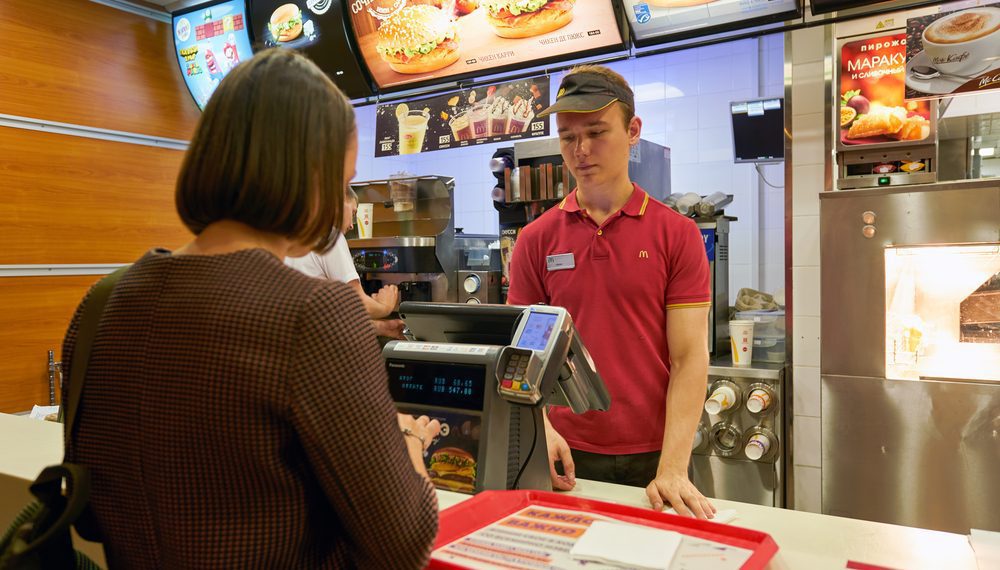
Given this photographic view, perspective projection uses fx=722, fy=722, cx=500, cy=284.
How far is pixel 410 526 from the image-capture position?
2.55ft

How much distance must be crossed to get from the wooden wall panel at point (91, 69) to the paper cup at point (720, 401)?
3778 millimetres

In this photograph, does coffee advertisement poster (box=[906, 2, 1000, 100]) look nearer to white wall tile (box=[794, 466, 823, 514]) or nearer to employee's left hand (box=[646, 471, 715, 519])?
white wall tile (box=[794, 466, 823, 514])

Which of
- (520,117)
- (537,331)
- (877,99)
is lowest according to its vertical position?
(537,331)

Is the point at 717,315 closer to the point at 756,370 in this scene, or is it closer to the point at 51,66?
the point at 756,370

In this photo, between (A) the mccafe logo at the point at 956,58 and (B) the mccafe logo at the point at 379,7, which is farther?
(B) the mccafe logo at the point at 379,7

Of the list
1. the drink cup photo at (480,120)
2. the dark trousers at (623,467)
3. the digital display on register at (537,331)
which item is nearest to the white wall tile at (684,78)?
the drink cup photo at (480,120)

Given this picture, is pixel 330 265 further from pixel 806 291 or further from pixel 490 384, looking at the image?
pixel 806 291

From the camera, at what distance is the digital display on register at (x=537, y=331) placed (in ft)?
4.36

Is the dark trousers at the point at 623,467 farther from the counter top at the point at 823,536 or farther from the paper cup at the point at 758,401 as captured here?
the paper cup at the point at 758,401

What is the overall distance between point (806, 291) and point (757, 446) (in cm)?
74

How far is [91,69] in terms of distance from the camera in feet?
14.1

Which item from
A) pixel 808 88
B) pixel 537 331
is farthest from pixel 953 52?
pixel 537 331

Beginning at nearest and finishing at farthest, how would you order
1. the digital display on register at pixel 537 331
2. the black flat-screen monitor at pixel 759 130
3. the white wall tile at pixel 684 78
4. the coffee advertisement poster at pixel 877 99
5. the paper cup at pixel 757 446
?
the digital display on register at pixel 537 331 < the coffee advertisement poster at pixel 877 99 < the paper cup at pixel 757 446 < the black flat-screen monitor at pixel 759 130 < the white wall tile at pixel 684 78

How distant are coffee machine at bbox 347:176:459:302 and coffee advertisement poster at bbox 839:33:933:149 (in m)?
2.15
